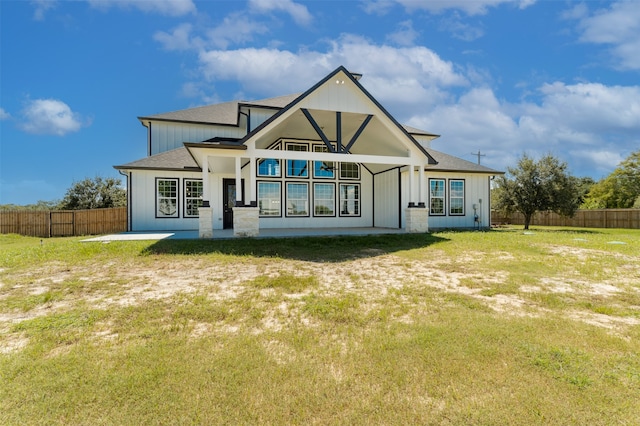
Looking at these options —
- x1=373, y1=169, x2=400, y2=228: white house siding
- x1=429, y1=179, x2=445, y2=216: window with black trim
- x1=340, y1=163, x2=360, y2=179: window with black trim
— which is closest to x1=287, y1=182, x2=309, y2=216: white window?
x1=340, y1=163, x2=360, y2=179: window with black trim

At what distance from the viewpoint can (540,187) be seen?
61.0 feet

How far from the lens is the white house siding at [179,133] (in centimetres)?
1705

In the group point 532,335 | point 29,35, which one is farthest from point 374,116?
point 29,35

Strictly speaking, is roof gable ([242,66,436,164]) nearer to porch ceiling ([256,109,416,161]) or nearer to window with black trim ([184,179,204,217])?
porch ceiling ([256,109,416,161])

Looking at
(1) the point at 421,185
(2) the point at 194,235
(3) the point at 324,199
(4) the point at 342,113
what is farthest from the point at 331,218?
(2) the point at 194,235

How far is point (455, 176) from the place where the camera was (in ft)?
52.5

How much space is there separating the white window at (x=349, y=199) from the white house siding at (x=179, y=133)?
707 cm

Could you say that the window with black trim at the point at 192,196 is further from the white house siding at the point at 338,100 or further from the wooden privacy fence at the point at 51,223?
the white house siding at the point at 338,100

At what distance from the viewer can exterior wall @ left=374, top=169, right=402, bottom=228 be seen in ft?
47.2

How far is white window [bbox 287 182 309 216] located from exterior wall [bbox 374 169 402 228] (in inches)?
148

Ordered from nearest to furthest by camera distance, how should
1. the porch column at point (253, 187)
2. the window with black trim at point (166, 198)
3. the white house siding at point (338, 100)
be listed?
the porch column at point (253, 187) → the white house siding at point (338, 100) → the window with black trim at point (166, 198)

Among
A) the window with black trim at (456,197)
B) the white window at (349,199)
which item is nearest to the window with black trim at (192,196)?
the white window at (349,199)

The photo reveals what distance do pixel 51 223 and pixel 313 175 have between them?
13969 millimetres

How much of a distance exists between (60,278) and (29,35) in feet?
43.0
